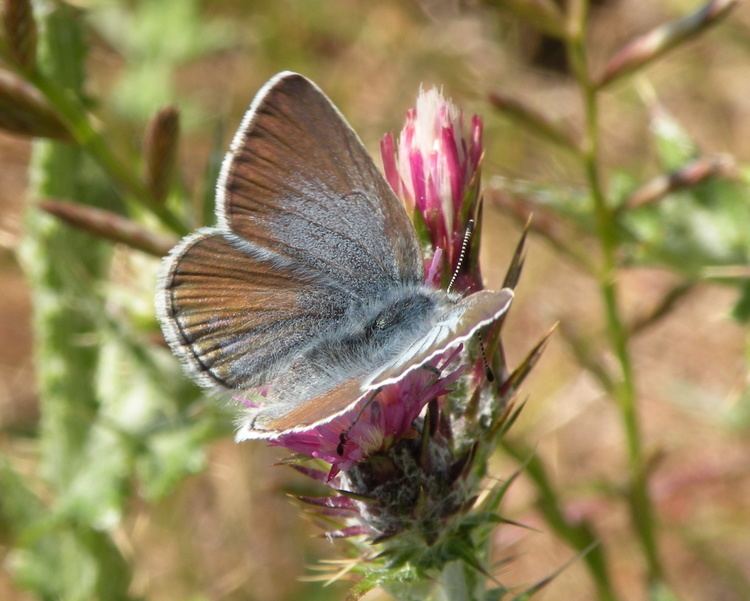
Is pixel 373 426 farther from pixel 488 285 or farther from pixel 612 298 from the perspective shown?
pixel 488 285

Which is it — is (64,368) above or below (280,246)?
below

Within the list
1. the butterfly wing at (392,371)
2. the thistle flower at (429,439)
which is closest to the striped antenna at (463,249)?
the thistle flower at (429,439)

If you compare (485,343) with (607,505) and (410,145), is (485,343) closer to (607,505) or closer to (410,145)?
(410,145)

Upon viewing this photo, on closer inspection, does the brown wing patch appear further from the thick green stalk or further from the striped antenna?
the thick green stalk

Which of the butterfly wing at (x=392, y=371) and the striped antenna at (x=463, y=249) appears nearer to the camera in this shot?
the butterfly wing at (x=392, y=371)

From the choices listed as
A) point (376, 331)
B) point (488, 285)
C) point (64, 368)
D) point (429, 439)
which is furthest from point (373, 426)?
point (488, 285)

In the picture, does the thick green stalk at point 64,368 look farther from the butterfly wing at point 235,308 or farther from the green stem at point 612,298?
the green stem at point 612,298
